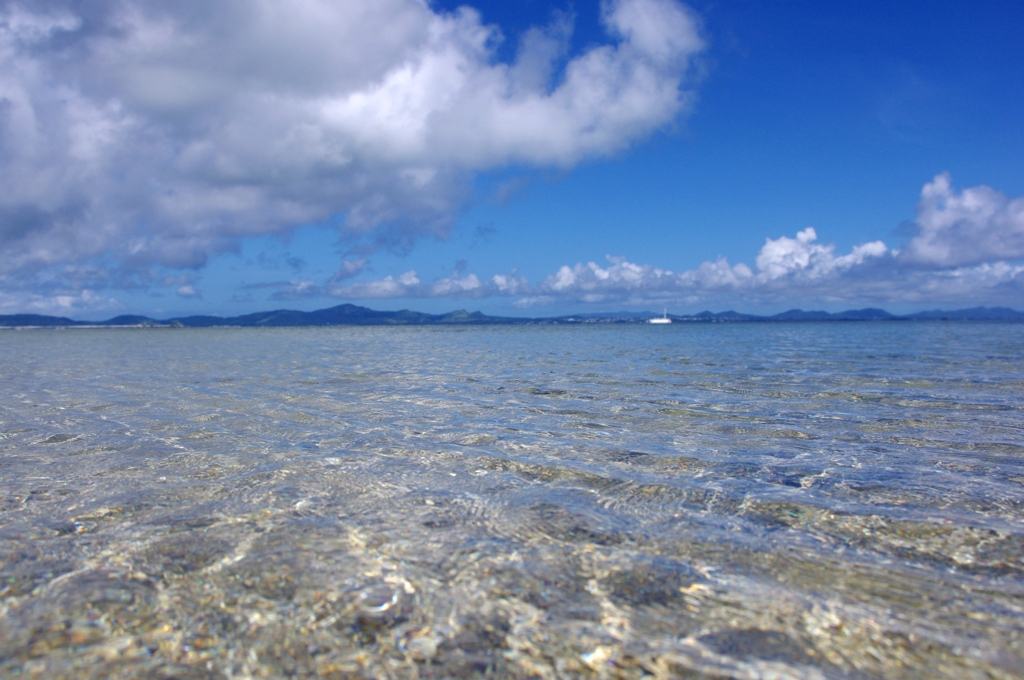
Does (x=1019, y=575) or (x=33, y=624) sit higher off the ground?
(x=33, y=624)

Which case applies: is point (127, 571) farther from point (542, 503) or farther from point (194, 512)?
point (542, 503)

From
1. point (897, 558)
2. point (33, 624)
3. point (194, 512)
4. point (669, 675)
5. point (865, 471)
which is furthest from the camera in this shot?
point (865, 471)

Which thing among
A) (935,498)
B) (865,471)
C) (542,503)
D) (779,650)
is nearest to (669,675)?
(779,650)

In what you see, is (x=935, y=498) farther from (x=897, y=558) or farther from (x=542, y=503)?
(x=542, y=503)

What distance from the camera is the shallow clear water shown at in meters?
3.92

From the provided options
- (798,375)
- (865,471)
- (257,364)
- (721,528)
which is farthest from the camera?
(257,364)

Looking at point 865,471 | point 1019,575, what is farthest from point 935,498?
point 1019,575

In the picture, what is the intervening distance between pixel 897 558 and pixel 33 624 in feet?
24.4

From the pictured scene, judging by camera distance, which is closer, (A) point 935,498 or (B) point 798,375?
(A) point 935,498

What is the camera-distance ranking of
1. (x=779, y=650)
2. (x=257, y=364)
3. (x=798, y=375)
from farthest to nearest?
(x=257, y=364) < (x=798, y=375) < (x=779, y=650)

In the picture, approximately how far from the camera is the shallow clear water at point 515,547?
3.92m

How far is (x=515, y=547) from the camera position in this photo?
5.71 metres

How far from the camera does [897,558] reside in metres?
5.39

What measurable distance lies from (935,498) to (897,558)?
2.40 metres
